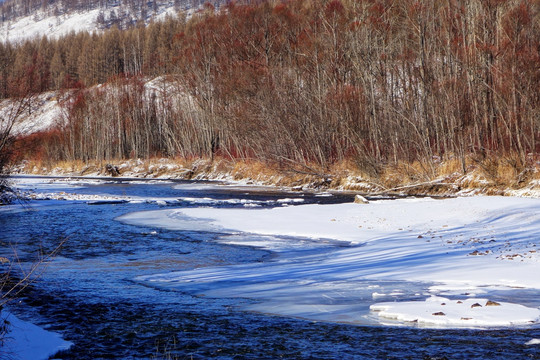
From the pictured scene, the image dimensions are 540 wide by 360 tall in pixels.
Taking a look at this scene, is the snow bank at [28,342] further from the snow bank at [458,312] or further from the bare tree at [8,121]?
the bare tree at [8,121]

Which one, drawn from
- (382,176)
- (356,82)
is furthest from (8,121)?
(356,82)

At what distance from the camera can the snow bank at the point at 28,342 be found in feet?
17.2

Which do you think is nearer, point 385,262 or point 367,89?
point 385,262

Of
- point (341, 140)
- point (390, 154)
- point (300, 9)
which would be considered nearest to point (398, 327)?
point (390, 154)

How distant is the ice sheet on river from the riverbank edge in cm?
755

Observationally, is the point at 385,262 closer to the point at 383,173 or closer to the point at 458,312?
the point at 458,312

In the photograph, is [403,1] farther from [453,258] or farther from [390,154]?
[453,258]

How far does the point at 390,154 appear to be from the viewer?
100ft

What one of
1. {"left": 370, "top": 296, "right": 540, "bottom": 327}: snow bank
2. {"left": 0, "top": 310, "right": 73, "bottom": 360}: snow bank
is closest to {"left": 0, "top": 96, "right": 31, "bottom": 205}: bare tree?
{"left": 0, "top": 310, "right": 73, "bottom": 360}: snow bank

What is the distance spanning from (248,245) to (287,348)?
283 inches

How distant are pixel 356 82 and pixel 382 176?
37.1ft

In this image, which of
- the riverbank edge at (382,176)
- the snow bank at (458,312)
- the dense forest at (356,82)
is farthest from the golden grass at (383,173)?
the snow bank at (458,312)

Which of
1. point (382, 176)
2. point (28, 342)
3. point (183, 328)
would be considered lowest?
point (382, 176)

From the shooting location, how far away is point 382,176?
28.5 m
